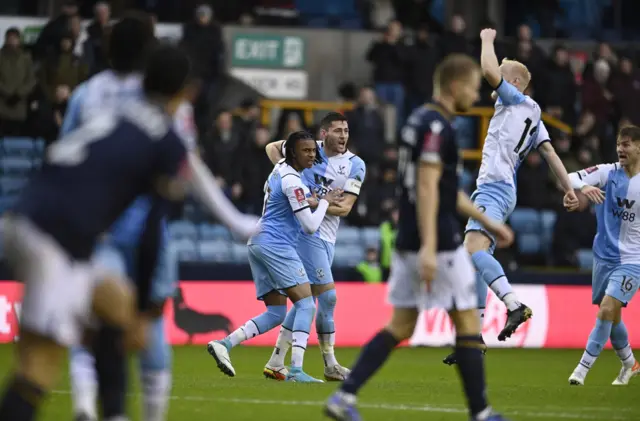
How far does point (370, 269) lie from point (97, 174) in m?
14.4

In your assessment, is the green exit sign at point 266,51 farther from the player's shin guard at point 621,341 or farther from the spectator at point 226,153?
the player's shin guard at point 621,341

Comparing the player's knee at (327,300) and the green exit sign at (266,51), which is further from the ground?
the green exit sign at (266,51)

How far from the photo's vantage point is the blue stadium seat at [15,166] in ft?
71.8

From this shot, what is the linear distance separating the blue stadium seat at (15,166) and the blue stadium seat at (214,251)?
10.7 ft

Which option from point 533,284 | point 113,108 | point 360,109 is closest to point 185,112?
point 113,108

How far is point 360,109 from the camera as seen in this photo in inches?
886

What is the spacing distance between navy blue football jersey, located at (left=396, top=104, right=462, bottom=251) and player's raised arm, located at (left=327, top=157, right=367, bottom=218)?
4.19m

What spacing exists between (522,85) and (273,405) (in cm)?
455

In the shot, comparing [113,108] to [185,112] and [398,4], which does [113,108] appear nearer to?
[185,112]

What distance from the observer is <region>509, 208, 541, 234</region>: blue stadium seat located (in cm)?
2325

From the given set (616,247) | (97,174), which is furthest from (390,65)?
(97,174)

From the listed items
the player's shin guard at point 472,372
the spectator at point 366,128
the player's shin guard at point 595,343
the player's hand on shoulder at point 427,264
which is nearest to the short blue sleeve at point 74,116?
the player's hand on shoulder at point 427,264

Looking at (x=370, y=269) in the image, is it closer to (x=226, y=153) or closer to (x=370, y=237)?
(x=370, y=237)

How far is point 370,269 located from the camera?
66.8 ft
